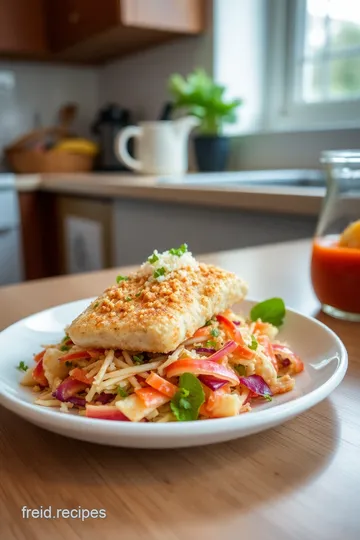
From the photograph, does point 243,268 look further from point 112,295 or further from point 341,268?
point 112,295

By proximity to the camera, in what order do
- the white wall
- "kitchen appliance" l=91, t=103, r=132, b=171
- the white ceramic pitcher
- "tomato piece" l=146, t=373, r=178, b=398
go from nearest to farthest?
"tomato piece" l=146, t=373, r=178, b=398 → the white ceramic pitcher → the white wall → "kitchen appliance" l=91, t=103, r=132, b=171

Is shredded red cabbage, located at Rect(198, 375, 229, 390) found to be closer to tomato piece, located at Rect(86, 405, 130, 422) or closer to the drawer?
tomato piece, located at Rect(86, 405, 130, 422)

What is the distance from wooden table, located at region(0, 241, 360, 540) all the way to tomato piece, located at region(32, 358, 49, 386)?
4cm

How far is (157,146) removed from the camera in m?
2.57

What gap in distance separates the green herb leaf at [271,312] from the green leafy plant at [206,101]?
75.0 inches

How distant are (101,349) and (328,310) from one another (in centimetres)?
42

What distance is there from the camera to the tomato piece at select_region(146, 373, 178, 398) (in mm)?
480

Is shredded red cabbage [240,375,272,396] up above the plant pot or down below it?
below

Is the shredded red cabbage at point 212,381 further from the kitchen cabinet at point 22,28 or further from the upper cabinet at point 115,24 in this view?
the kitchen cabinet at point 22,28

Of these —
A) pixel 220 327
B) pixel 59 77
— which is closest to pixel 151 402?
pixel 220 327

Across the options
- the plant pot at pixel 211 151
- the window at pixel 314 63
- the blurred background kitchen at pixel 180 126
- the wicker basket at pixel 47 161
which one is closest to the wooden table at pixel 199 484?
the blurred background kitchen at pixel 180 126

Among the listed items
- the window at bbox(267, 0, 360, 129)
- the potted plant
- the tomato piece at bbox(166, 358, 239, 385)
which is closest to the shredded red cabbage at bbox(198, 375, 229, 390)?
the tomato piece at bbox(166, 358, 239, 385)

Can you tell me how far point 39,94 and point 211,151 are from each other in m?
1.52

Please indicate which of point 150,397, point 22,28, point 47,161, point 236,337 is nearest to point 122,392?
point 150,397
